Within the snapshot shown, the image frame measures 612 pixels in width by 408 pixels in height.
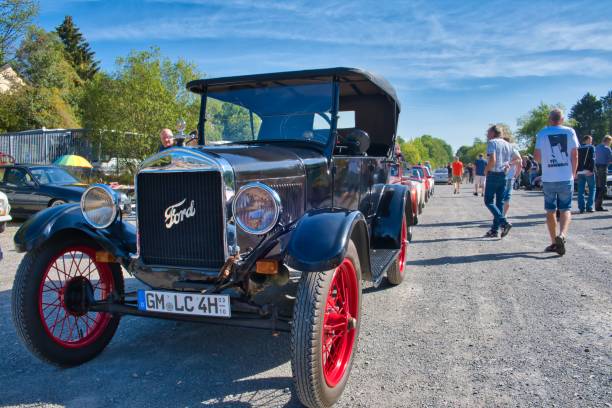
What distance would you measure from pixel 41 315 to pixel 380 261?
2.49 m

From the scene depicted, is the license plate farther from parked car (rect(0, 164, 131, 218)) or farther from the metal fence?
the metal fence

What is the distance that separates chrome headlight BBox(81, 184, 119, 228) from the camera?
301 centimetres

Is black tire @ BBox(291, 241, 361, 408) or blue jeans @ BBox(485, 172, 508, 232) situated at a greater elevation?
blue jeans @ BBox(485, 172, 508, 232)

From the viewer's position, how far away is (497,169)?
7.26 meters

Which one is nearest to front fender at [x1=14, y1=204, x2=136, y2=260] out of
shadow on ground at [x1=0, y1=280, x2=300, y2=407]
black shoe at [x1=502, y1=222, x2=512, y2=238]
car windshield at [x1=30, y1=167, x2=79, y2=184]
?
shadow on ground at [x1=0, y1=280, x2=300, y2=407]

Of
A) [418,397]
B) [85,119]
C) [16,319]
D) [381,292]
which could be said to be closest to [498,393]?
[418,397]

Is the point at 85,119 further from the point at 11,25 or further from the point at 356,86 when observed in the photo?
the point at 356,86

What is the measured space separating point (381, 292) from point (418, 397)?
2180 mm

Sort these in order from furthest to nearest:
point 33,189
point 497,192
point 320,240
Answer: point 33,189 → point 497,192 → point 320,240

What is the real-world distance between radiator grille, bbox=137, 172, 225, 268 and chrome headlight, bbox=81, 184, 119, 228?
0.96ft

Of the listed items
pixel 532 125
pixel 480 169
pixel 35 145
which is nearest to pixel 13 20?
pixel 35 145

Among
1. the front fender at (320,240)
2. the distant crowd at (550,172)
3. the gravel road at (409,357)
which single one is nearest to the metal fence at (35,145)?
the gravel road at (409,357)

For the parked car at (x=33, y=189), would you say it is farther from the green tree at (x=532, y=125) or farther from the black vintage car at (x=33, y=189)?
the green tree at (x=532, y=125)

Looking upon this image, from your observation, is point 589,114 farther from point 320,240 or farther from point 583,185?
point 320,240
